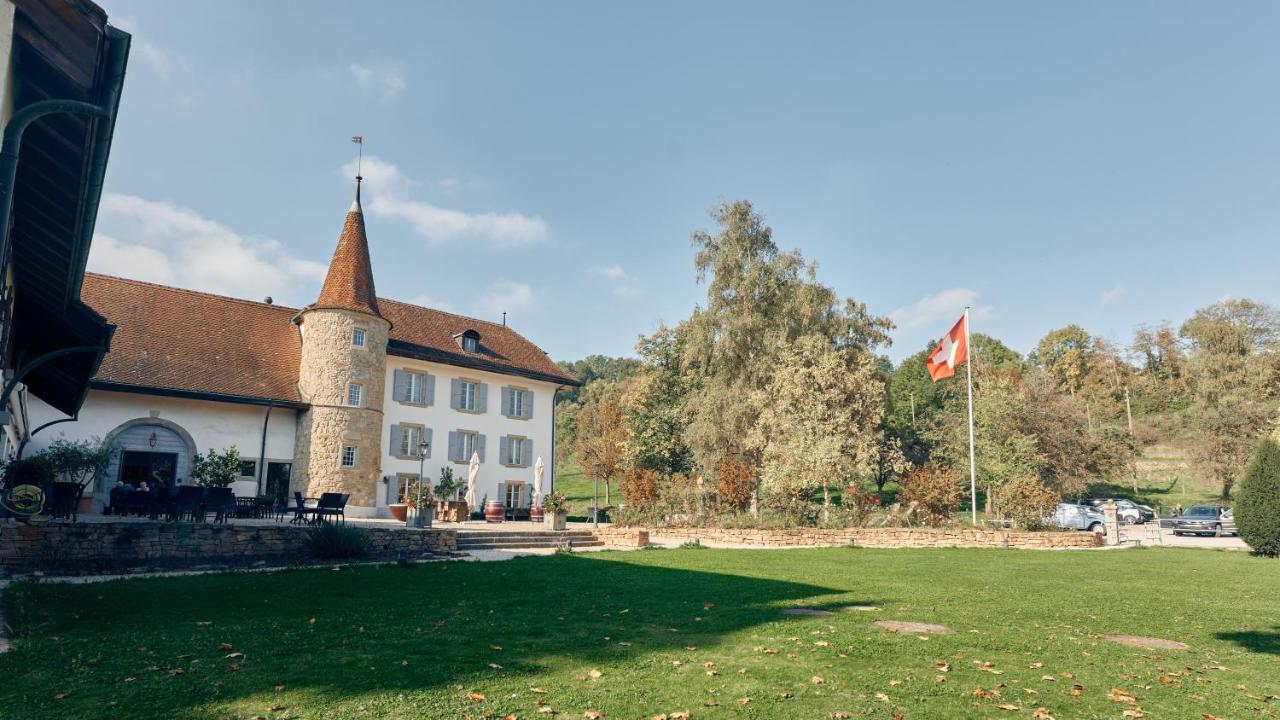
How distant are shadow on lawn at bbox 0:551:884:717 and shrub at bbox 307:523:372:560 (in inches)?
104

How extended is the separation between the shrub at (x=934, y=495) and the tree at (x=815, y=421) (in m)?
2.26

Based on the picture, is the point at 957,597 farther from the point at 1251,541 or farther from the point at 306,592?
the point at 1251,541

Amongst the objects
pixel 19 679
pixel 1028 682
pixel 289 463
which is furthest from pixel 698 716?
pixel 289 463

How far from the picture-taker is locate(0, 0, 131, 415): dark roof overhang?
15.2ft

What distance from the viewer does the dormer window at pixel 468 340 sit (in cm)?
3362

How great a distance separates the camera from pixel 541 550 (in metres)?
19.5

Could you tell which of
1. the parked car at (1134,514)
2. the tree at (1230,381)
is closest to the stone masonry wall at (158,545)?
the parked car at (1134,514)

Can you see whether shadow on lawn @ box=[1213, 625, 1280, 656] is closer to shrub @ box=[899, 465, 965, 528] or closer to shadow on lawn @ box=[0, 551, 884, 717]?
shadow on lawn @ box=[0, 551, 884, 717]

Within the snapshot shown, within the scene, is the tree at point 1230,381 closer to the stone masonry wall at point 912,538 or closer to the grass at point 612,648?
the stone masonry wall at point 912,538

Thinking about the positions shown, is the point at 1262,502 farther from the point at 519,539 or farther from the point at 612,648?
the point at 612,648

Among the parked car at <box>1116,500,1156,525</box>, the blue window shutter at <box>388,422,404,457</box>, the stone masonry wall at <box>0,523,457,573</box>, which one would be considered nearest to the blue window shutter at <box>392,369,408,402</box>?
the blue window shutter at <box>388,422,404,457</box>

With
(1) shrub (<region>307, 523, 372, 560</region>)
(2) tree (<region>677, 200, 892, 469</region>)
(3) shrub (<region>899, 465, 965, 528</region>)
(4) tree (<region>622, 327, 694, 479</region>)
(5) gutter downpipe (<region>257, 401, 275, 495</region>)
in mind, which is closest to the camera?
(1) shrub (<region>307, 523, 372, 560</region>)

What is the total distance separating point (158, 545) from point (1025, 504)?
23151 mm

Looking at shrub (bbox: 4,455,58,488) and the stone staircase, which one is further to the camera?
the stone staircase
